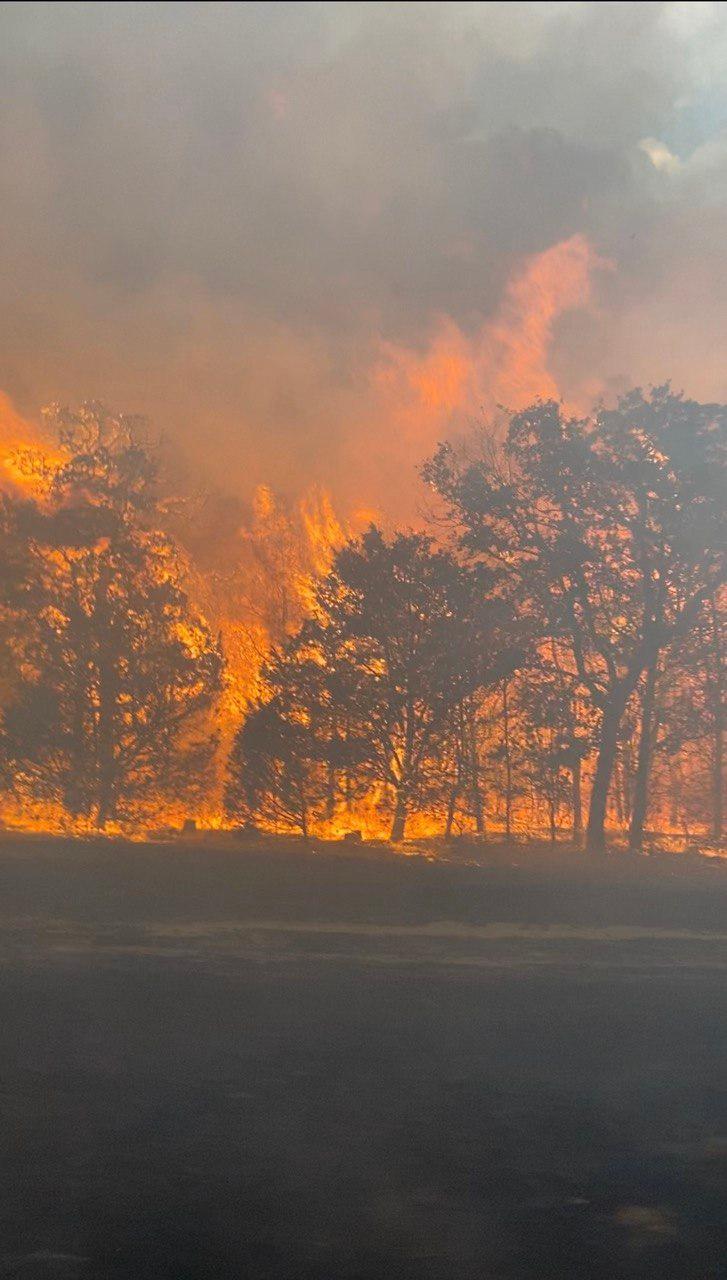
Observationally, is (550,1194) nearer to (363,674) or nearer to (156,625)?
(363,674)

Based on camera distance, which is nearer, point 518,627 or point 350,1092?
point 350,1092

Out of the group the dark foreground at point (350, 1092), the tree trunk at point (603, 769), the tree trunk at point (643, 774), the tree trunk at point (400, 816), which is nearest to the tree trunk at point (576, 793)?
the tree trunk at point (603, 769)

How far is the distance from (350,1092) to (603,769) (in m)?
29.1

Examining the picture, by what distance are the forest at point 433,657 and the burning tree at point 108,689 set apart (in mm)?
75

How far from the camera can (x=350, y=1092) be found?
11953 mm

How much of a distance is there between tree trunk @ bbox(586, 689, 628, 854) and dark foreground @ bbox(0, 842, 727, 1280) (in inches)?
598

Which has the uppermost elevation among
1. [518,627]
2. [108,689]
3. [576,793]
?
[518,627]

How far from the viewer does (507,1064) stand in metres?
13.4

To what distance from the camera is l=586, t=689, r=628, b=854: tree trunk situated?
39.9 m

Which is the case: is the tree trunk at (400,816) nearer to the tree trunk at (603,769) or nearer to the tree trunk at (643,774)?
the tree trunk at (603,769)

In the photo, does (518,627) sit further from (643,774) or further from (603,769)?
(643,774)

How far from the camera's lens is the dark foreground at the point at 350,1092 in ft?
26.9

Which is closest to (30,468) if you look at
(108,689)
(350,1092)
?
(108,689)

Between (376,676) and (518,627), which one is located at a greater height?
(518,627)
